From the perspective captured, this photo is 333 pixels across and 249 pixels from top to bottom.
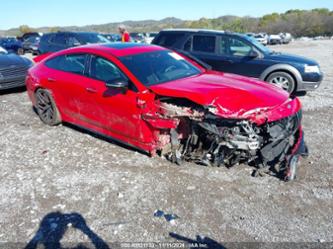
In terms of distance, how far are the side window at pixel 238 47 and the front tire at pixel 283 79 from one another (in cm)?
86

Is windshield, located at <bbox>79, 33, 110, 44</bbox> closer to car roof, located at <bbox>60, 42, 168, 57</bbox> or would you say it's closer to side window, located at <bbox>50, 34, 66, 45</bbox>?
side window, located at <bbox>50, 34, 66, 45</bbox>

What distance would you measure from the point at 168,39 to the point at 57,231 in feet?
20.8

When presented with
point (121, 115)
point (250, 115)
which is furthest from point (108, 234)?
point (250, 115)

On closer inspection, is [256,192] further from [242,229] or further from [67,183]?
[67,183]

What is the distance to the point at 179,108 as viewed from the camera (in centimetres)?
361

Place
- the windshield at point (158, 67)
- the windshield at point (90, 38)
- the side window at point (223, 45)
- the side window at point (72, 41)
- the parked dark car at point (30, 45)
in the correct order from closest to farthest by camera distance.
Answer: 1. the windshield at point (158, 67)
2. the side window at point (223, 45)
3. the windshield at point (90, 38)
4. the side window at point (72, 41)
5. the parked dark car at point (30, 45)

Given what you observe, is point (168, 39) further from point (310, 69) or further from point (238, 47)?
point (310, 69)

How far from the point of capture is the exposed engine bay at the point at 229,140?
11.1 ft

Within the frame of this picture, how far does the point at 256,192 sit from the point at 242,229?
672 millimetres

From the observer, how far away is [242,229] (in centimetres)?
279

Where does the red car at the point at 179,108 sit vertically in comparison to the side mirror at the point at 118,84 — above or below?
below

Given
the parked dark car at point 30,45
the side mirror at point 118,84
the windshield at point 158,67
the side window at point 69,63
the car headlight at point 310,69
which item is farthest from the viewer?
the parked dark car at point 30,45

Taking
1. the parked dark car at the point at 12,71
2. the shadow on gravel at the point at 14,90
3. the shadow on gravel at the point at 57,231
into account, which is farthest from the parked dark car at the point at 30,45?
the shadow on gravel at the point at 57,231

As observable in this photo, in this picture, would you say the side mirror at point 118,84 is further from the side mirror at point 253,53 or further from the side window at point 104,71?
the side mirror at point 253,53
